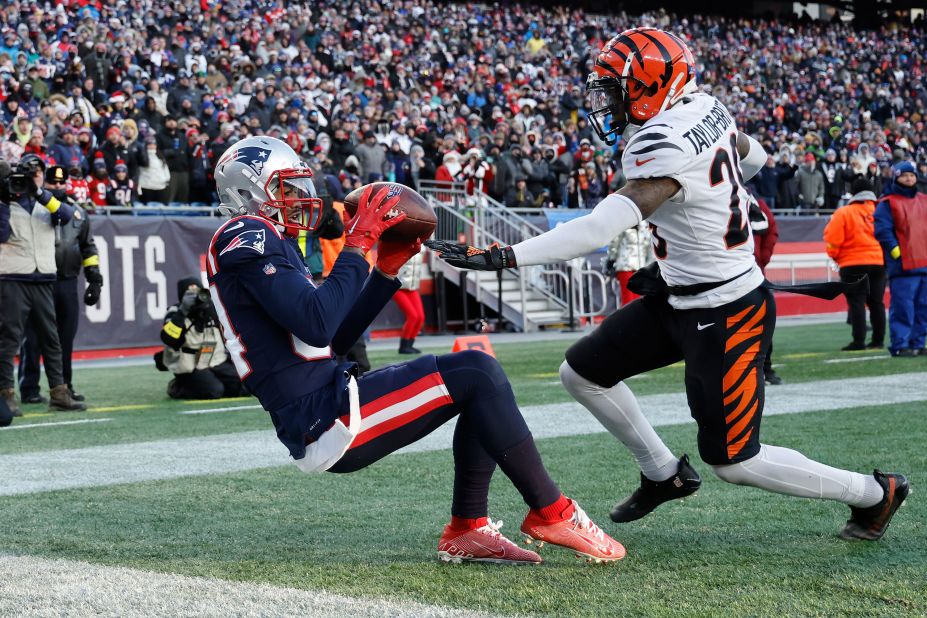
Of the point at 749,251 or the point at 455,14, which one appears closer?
the point at 749,251

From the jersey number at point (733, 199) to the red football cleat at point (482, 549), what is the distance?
1.23m

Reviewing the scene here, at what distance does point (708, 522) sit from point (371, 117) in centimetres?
1566

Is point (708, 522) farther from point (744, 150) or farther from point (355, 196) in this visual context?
point (355, 196)

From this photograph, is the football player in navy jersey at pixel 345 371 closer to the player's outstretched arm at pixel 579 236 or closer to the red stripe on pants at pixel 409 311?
the player's outstretched arm at pixel 579 236

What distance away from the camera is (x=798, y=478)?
3.97m

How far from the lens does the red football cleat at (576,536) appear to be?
150 inches

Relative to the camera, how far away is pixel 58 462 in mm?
6309

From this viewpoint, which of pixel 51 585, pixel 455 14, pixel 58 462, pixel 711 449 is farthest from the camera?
pixel 455 14

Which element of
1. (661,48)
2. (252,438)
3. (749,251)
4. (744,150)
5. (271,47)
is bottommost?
(252,438)

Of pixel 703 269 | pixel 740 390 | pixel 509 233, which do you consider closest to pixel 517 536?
pixel 740 390

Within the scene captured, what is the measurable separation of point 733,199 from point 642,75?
0.52 metres

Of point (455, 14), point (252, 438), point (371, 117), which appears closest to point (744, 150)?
point (252, 438)

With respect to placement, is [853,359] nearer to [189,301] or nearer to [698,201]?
[189,301]

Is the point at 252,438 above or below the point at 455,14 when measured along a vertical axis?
below
